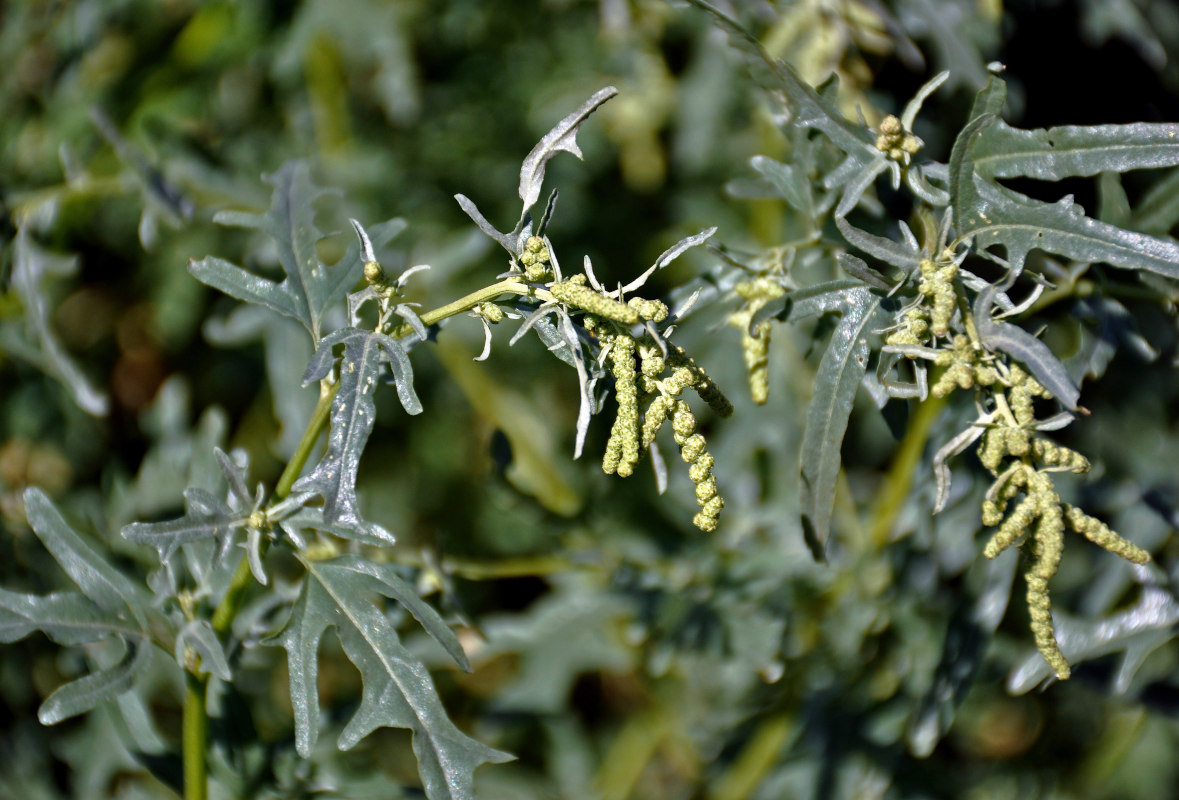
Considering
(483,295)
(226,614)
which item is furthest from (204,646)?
(483,295)

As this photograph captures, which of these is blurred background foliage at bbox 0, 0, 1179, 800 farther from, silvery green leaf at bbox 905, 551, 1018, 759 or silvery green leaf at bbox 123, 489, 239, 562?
silvery green leaf at bbox 123, 489, 239, 562

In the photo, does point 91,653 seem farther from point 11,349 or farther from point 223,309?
point 223,309

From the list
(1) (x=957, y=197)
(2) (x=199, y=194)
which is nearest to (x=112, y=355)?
(2) (x=199, y=194)

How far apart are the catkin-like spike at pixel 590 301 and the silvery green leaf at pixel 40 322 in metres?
0.95

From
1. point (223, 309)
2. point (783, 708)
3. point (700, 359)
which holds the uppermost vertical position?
point (223, 309)

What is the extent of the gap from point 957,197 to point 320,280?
64 cm

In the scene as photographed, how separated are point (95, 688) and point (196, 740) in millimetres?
140

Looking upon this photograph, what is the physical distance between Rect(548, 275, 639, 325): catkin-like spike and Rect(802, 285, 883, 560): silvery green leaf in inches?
9.2

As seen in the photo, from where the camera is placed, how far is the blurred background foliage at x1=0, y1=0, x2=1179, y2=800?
147 centimetres

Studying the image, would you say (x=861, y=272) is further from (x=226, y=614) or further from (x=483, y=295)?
(x=226, y=614)

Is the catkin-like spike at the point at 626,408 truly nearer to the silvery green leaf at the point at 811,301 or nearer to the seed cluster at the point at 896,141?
the silvery green leaf at the point at 811,301

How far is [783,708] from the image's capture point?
1684mm

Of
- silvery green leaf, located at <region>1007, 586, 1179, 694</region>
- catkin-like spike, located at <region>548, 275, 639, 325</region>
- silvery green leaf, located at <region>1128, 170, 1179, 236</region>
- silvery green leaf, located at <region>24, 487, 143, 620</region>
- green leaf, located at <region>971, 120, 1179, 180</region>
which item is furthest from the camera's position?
silvery green leaf, located at <region>1007, 586, 1179, 694</region>

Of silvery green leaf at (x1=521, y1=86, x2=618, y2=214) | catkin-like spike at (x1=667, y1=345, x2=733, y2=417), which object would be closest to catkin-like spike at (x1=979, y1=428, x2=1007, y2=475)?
catkin-like spike at (x1=667, y1=345, x2=733, y2=417)
